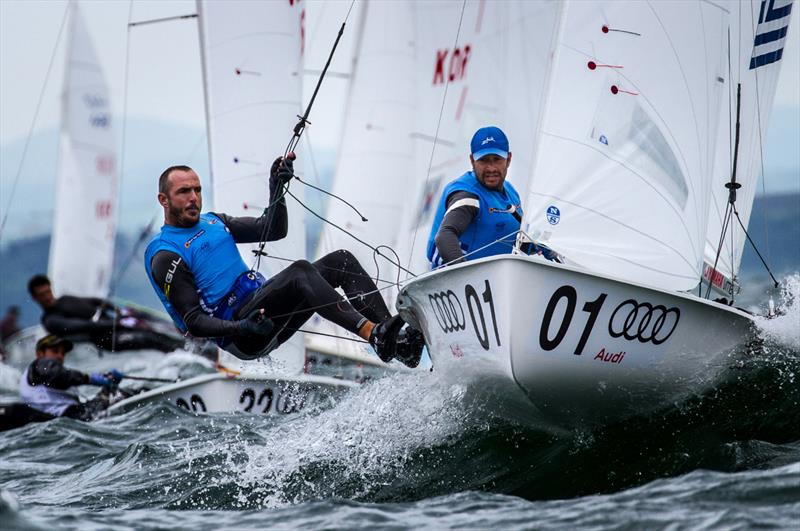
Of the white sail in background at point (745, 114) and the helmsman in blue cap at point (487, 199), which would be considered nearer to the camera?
the helmsman in blue cap at point (487, 199)

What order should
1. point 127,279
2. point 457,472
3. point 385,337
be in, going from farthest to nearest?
point 127,279 → point 385,337 → point 457,472

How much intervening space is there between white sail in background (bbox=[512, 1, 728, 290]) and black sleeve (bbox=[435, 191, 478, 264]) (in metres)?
0.24

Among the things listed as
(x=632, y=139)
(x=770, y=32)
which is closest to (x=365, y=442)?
(x=632, y=139)

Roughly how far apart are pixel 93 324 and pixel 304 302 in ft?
28.7

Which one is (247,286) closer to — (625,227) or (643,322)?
(625,227)

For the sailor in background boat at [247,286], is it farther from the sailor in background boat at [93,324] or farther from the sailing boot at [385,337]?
the sailor in background boat at [93,324]

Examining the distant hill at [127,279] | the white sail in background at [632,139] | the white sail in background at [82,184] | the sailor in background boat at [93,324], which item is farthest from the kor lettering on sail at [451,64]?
the distant hill at [127,279]

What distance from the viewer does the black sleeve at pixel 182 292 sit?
501 cm

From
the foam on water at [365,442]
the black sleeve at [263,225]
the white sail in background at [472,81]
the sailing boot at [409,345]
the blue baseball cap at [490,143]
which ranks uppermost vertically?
the white sail in background at [472,81]

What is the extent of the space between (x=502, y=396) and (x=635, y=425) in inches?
23.8

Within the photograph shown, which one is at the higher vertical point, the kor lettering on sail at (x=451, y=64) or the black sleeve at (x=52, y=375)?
the kor lettering on sail at (x=451, y=64)

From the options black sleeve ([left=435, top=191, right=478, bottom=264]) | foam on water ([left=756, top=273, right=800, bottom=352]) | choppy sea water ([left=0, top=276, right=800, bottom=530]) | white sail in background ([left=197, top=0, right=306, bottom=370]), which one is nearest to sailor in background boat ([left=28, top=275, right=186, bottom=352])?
white sail in background ([left=197, top=0, right=306, bottom=370])

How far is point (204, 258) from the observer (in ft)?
17.2

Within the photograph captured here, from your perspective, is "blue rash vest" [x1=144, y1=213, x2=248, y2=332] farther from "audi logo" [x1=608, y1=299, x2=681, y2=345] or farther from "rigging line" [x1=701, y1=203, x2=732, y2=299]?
"rigging line" [x1=701, y1=203, x2=732, y2=299]
